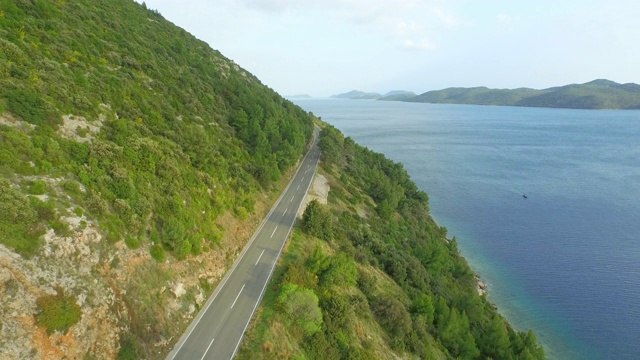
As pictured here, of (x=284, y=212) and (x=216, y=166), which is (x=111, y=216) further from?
(x=284, y=212)

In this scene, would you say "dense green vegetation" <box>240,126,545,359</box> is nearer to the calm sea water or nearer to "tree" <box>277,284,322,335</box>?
"tree" <box>277,284,322,335</box>

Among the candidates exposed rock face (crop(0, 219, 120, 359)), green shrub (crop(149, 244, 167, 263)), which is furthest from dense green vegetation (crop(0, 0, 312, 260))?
exposed rock face (crop(0, 219, 120, 359))

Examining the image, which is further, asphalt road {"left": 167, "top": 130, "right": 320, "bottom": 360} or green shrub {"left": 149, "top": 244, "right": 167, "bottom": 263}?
green shrub {"left": 149, "top": 244, "right": 167, "bottom": 263}

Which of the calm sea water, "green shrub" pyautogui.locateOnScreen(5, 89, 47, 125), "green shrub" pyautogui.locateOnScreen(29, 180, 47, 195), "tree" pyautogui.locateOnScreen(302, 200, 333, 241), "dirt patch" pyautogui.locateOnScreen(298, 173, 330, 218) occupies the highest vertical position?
"green shrub" pyautogui.locateOnScreen(5, 89, 47, 125)

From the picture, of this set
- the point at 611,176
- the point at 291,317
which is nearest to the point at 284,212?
the point at 291,317

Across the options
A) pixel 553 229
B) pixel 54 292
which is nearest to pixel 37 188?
pixel 54 292

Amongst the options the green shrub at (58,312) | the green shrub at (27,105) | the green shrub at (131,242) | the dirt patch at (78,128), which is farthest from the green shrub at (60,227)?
the green shrub at (27,105)

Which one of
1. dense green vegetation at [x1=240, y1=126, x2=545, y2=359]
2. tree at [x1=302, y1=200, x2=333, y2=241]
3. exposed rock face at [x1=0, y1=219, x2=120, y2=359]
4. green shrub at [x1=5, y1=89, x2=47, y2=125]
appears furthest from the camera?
tree at [x1=302, y1=200, x2=333, y2=241]
